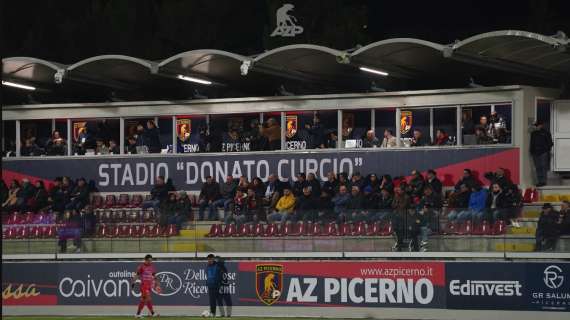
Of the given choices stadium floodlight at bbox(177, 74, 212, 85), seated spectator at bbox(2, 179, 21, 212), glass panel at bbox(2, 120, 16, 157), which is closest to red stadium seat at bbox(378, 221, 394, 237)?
stadium floodlight at bbox(177, 74, 212, 85)

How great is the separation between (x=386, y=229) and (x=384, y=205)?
94 cm

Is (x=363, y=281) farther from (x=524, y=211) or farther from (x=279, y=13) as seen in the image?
(x=279, y=13)

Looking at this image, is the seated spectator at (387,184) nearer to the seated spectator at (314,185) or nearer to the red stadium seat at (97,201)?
the seated spectator at (314,185)

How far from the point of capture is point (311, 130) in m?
29.6

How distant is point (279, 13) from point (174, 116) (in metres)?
4.41

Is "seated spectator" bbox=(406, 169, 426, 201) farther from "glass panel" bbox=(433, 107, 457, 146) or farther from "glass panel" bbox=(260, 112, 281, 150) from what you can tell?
"glass panel" bbox=(260, 112, 281, 150)

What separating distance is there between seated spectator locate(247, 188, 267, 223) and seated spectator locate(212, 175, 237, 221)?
27.1 inches

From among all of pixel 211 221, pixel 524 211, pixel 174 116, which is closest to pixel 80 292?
pixel 211 221

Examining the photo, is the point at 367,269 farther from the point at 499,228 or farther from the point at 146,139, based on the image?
the point at 146,139

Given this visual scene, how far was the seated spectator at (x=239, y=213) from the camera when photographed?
83.7 ft

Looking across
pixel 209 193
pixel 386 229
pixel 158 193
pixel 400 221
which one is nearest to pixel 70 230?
pixel 158 193

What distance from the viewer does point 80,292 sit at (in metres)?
26.9

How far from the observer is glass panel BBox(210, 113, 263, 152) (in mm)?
30422

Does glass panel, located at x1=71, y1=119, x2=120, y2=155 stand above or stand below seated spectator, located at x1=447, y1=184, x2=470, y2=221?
Result: above
